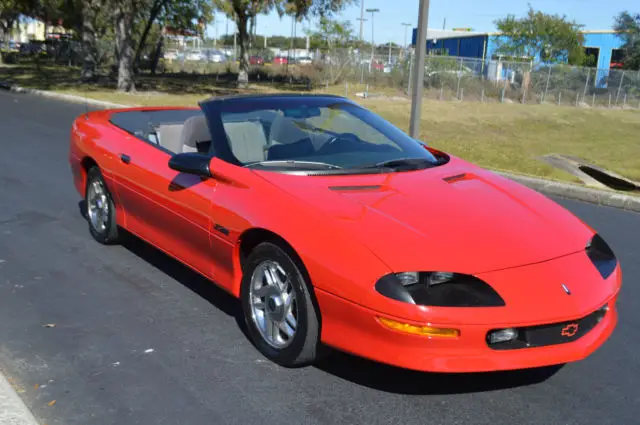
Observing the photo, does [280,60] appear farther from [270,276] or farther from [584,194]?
[270,276]

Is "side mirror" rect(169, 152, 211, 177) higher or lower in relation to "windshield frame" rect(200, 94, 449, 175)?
lower

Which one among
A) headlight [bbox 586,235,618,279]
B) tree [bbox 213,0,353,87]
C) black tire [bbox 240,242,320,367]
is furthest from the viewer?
tree [bbox 213,0,353,87]

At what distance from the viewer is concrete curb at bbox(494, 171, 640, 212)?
841 cm

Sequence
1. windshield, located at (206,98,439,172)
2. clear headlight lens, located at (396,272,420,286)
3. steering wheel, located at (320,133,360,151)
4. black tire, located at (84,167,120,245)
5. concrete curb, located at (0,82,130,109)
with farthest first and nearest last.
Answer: concrete curb, located at (0,82,130,109), black tire, located at (84,167,120,245), steering wheel, located at (320,133,360,151), windshield, located at (206,98,439,172), clear headlight lens, located at (396,272,420,286)

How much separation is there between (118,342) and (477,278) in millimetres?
2123

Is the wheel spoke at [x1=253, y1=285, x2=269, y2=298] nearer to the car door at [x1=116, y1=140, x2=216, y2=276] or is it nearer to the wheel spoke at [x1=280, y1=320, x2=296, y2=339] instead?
the wheel spoke at [x1=280, y1=320, x2=296, y2=339]

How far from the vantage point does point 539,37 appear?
161 feet

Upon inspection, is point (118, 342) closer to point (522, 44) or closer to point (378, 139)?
point (378, 139)

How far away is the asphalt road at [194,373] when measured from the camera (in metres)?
3.26

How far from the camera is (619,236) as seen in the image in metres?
6.95

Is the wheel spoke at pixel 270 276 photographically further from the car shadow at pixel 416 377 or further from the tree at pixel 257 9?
the tree at pixel 257 9

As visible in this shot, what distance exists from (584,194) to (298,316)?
6501 mm

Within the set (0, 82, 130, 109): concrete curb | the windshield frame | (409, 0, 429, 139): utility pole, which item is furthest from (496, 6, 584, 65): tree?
the windshield frame

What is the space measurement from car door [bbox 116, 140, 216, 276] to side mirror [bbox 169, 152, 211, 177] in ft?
0.25
